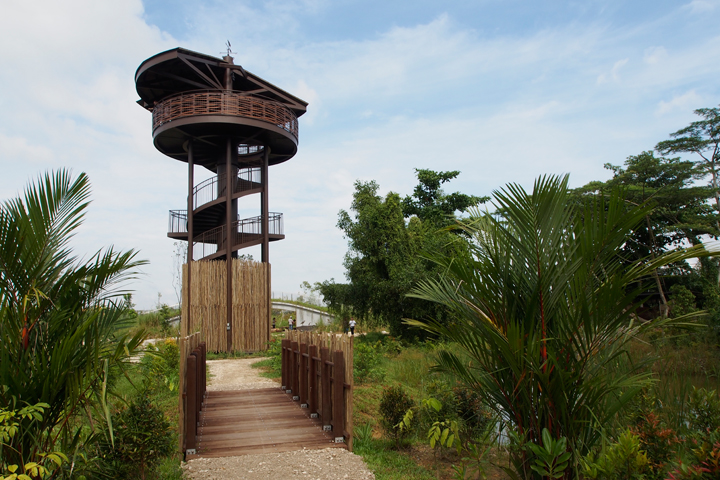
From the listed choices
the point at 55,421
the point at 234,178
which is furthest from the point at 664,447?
the point at 234,178

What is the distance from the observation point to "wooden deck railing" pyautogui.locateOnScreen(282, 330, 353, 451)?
5.52m

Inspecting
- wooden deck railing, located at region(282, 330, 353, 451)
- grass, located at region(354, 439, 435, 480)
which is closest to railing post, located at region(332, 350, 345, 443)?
wooden deck railing, located at region(282, 330, 353, 451)

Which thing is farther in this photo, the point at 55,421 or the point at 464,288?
the point at 464,288

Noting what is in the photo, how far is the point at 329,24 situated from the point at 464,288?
5.14 metres

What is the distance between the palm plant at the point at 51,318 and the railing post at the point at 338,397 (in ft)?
8.60

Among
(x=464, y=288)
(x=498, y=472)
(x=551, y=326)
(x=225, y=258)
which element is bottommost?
(x=498, y=472)

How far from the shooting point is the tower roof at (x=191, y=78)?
1641 cm

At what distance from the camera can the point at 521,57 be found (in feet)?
22.4

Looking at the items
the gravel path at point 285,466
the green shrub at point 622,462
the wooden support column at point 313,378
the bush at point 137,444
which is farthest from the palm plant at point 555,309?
the wooden support column at point 313,378

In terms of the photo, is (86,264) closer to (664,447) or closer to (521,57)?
(664,447)

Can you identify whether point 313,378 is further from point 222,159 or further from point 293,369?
point 222,159

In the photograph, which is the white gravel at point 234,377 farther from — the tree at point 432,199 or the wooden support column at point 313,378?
the tree at point 432,199

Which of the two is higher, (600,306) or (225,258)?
(225,258)

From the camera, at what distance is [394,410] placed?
5.67 m
